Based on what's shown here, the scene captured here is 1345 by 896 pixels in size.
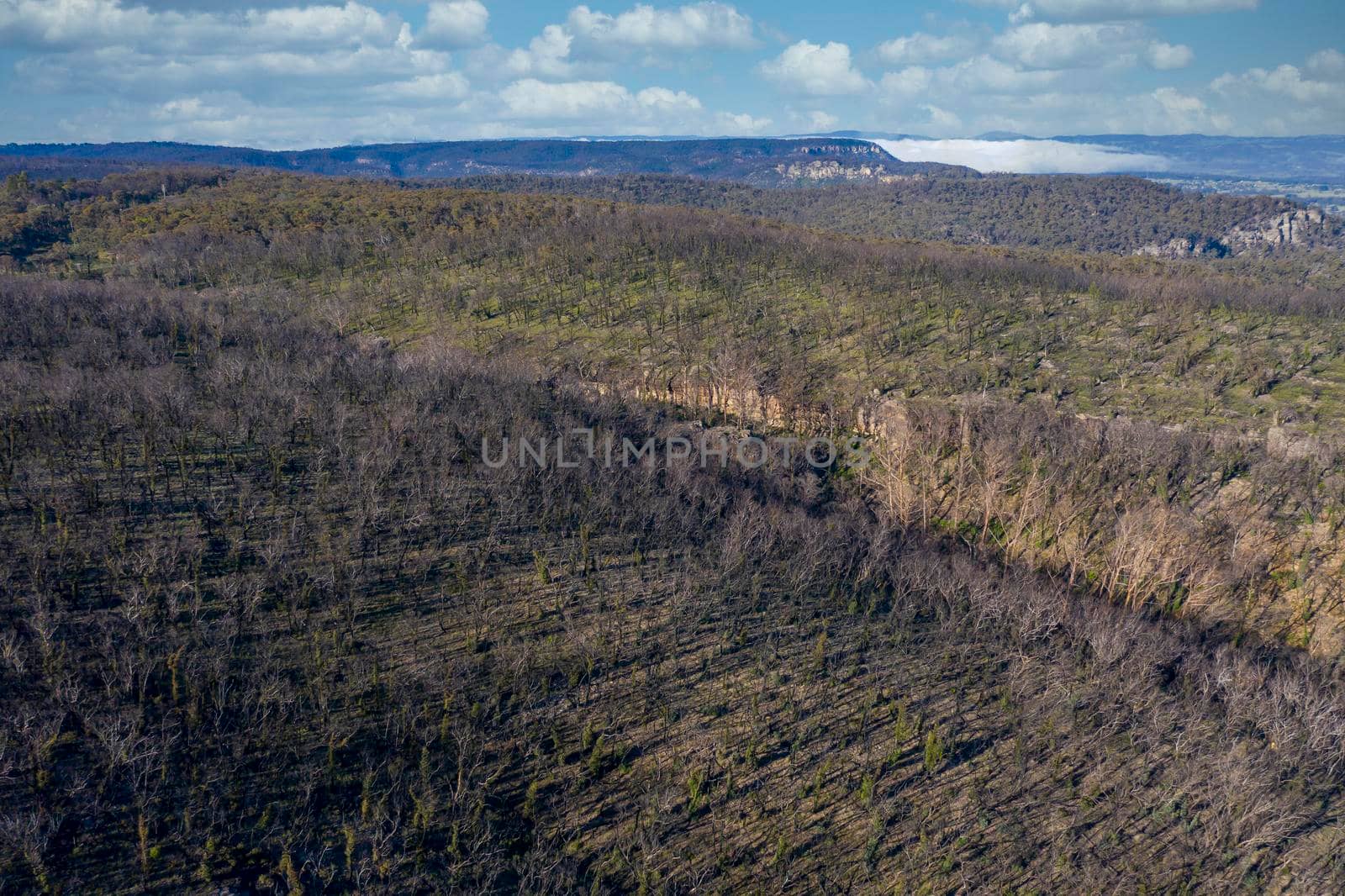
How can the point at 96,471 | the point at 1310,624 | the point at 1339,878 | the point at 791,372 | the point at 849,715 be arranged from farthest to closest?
the point at 791,372, the point at 1310,624, the point at 96,471, the point at 849,715, the point at 1339,878

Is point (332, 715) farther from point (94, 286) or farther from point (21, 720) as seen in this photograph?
point (94, 286)

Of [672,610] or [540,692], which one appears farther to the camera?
[672,610]

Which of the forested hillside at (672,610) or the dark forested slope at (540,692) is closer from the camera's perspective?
the dark forested slope at (540,692)

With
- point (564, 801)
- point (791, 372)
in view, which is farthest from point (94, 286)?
point (564, 801)

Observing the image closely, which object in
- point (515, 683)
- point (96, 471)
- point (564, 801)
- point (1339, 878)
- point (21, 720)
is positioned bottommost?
point (1339, 878)

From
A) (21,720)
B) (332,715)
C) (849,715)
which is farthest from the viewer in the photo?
(849,715)

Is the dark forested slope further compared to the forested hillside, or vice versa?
the forested hillside

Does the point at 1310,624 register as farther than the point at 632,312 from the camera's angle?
No

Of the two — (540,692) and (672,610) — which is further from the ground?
(672,610)
